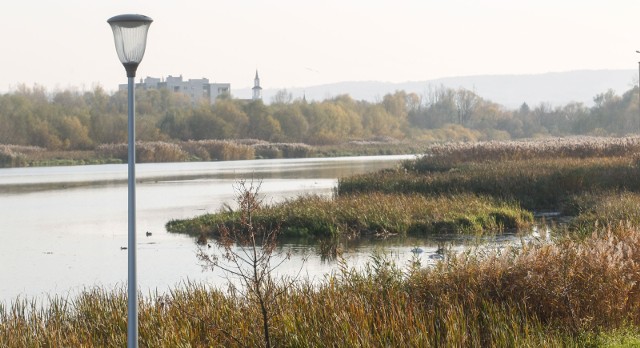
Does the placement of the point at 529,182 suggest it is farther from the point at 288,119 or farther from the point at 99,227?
the point at 288,119

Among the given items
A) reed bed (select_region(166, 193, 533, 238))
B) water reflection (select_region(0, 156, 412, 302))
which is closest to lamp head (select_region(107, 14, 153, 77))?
water reflection (select_region(0, 156, 412, 302))

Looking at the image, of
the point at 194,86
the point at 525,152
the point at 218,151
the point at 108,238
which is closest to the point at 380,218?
the point at 108,238

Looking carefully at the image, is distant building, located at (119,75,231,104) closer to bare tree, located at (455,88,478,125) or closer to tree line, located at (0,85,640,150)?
tree line, located at (0,85,640,150)

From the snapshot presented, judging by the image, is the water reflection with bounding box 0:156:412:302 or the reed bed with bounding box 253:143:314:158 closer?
the water reflection with bounding box 0:156:412:302

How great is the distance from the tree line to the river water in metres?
36.4

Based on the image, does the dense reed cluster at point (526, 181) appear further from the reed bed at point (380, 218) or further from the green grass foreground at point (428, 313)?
the green grass foreground at point (428, 313)

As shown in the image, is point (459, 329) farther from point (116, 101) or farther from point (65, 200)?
point (116, 101)

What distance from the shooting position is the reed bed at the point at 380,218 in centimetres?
2233

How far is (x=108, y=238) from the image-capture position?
23.8 metres

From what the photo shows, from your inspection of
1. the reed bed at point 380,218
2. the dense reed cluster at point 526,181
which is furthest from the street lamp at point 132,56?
the dense reed cluster at point 526,181

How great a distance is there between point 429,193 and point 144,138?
2466 inches

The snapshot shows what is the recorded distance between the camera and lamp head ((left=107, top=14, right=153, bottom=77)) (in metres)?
8.20

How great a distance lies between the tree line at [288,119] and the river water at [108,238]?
3642 centimetres

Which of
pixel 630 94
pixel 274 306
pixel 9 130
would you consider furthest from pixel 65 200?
pixel 630 94
